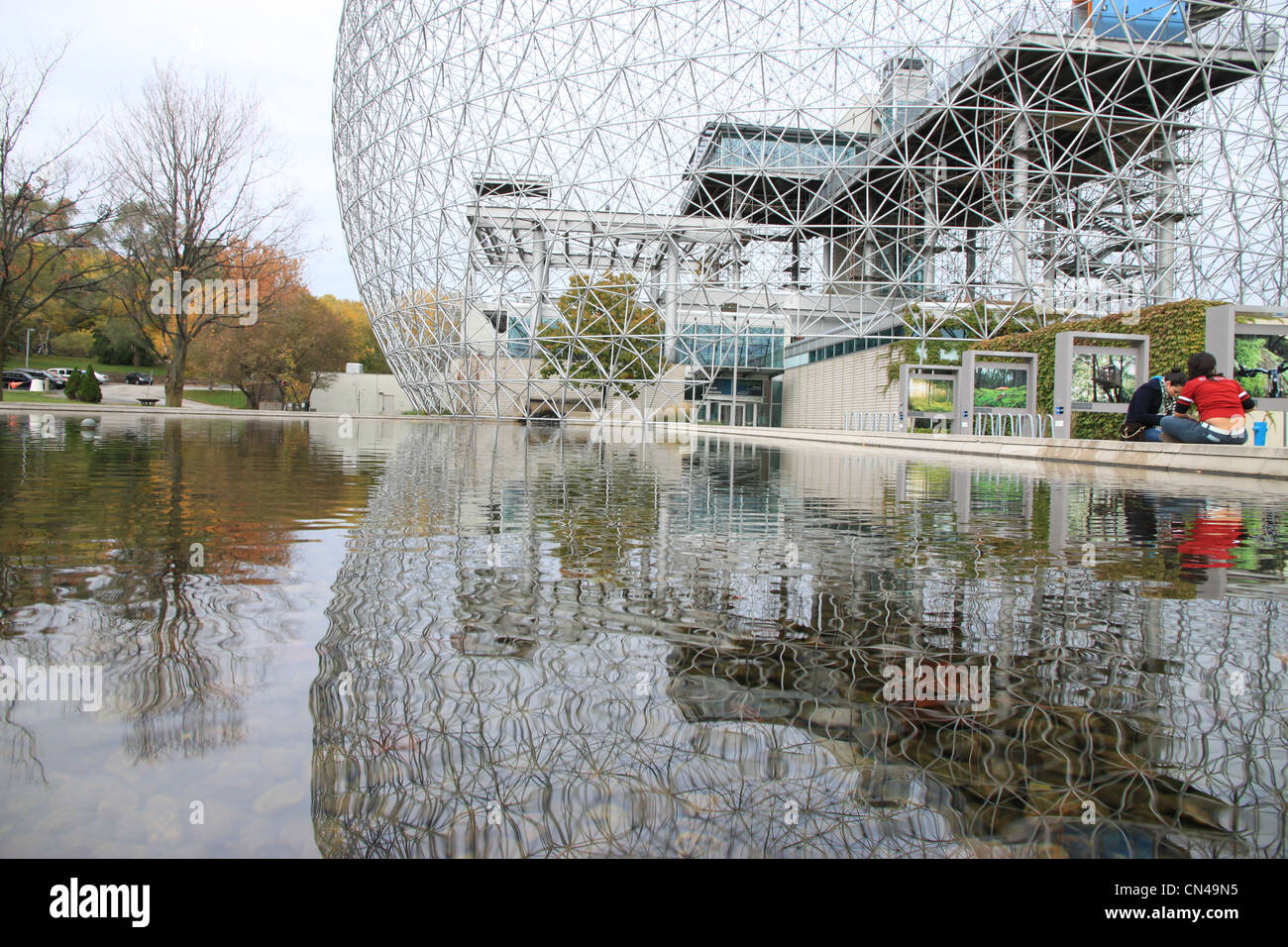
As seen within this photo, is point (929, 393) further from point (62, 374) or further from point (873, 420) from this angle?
point (62, 374)

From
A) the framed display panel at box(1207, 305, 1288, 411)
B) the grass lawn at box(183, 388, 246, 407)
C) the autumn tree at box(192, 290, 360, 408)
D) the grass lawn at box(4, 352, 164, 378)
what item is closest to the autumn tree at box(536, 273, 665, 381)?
the autumn tree at box(192, 290, 360, 408)

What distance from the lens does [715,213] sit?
33469 millimetres

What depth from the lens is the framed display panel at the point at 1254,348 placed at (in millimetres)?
13648

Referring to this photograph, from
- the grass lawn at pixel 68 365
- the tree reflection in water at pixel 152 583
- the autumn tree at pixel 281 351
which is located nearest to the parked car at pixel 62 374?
the grass lawn at pixel 68 365

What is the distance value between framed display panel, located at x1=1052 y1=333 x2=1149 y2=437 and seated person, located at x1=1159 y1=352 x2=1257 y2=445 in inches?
187

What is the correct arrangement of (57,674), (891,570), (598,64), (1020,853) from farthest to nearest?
(598,64), (891,570), (57,674), (1020,853)

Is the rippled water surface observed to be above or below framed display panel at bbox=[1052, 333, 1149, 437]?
below

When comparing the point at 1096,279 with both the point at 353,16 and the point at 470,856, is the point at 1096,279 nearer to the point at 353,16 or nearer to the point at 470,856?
the point at 353,16

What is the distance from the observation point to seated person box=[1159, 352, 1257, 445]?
11.6 metres

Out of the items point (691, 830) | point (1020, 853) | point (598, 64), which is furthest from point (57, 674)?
point (598, 64)

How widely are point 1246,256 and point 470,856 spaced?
111ft

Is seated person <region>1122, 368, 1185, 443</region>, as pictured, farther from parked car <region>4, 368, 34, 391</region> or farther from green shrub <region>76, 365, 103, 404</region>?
parked car <region>4, 368, 34, 391</region>
